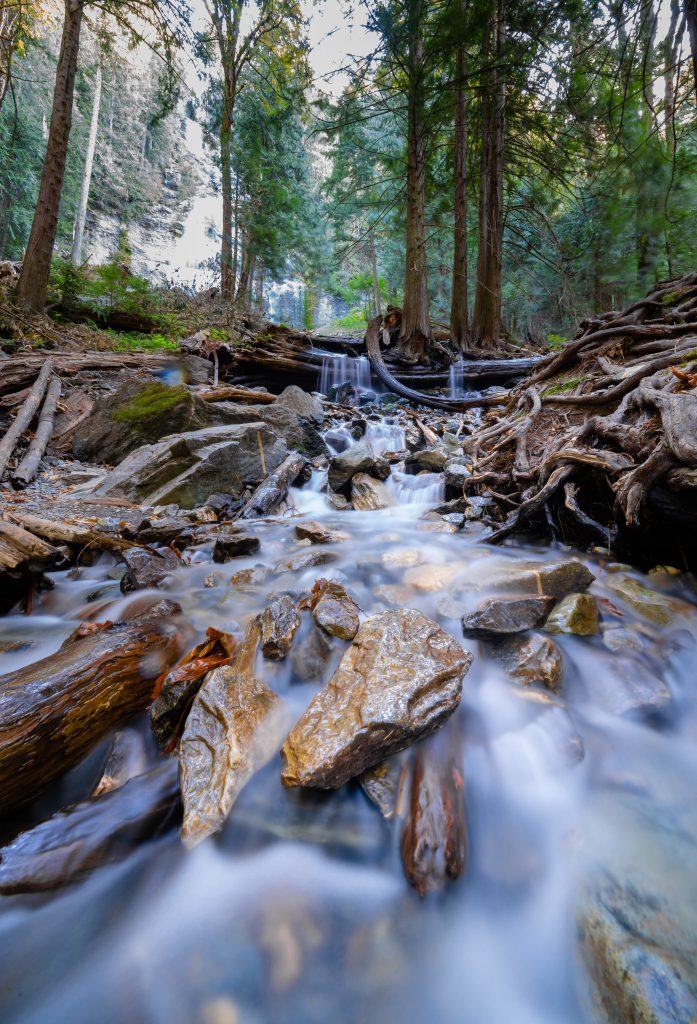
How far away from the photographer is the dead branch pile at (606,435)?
2.19 metres

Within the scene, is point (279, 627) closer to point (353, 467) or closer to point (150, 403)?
point (353, 467)

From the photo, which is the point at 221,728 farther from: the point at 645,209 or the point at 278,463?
the point at 645,209

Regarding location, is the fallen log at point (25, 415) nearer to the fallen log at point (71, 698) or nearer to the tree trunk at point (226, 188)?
the fallen log at point (71, 698)

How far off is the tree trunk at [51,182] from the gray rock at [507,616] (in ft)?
31.8

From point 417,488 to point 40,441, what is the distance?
451cm

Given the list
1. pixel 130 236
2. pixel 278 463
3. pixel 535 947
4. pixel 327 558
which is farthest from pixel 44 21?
pixel 130 236

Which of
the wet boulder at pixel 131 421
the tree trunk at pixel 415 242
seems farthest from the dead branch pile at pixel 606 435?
the tree trunk at pixel 415 242

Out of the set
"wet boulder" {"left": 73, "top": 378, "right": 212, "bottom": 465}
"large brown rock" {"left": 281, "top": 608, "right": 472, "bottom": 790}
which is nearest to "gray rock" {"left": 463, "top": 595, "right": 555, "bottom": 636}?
"large brown rock" {"left": 281, "top": 608, "right": 472, "bottom": 790}

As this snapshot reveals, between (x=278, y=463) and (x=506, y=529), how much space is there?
3143 mm

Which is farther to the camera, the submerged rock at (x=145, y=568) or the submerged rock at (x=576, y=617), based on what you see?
the submerged rock at (x=145, y=568)

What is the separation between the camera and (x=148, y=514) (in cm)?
391

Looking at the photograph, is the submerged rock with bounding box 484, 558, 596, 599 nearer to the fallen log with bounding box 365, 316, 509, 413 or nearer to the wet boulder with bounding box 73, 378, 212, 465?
the wet boulder with bounding box 73, 378, 212, 465

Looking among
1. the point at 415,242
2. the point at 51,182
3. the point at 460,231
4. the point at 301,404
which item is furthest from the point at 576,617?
the point at 460,231

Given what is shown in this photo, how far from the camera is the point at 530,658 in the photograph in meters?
1.92
